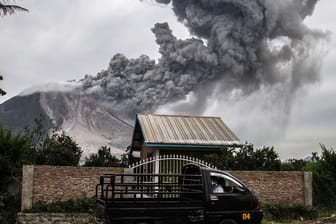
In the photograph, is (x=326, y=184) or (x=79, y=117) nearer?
(x=326, y=184)

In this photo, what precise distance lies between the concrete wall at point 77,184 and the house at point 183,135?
363cm

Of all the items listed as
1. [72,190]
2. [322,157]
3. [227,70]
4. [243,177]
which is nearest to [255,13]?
[227,70]

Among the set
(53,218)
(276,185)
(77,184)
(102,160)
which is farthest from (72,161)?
(276,185)

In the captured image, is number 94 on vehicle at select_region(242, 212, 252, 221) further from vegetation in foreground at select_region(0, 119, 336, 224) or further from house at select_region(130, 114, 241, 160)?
house at select_region(130, 114, 241, 160)

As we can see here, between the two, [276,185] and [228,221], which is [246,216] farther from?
[276,185]

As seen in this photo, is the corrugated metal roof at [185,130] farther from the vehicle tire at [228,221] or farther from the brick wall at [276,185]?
the vehicle tire at [228,221]

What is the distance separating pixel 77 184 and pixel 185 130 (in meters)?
7.51

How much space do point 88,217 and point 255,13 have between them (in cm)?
2628

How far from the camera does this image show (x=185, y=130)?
1842cm

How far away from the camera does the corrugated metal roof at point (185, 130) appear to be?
1723 centimetres

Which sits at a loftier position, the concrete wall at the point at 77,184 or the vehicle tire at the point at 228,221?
the concrete wall at the point at 77,184

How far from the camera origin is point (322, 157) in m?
15.6

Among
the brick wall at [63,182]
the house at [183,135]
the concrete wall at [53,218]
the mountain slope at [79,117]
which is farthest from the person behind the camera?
the mountain slope at [79,117]

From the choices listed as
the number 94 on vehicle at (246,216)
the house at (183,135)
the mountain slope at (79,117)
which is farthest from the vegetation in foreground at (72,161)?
the mountain slope at (79,117)
